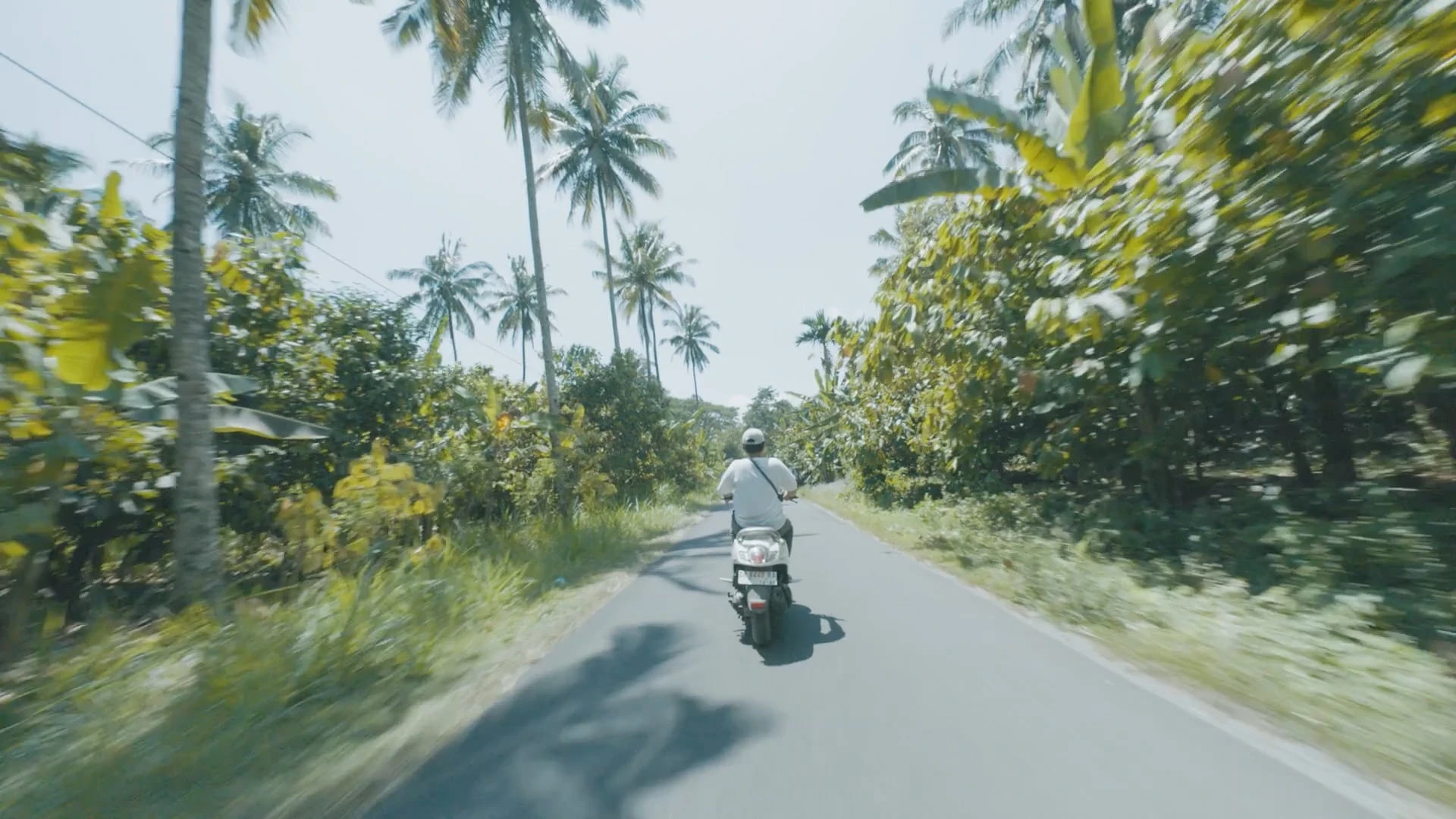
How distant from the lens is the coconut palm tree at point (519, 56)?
12789 millimetres

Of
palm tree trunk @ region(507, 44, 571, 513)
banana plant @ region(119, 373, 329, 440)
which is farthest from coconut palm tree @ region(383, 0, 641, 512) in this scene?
banana plant @ region(119, 373, 329, 440)

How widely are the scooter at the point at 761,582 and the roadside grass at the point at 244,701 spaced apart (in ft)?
5.96

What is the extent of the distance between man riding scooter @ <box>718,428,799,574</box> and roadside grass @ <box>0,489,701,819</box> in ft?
6.86

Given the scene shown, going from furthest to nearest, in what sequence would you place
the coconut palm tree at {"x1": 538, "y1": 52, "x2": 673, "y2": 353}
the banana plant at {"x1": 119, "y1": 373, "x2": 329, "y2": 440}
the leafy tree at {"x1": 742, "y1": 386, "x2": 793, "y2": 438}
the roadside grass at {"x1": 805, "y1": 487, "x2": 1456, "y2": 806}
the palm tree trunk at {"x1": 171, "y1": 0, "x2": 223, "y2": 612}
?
1. the leafy tree at {"x1": 742, "y1": 386, "x2": 793, "y2": 438}
2. the coconut palm tree at {"x1": 538, "y1": 52, "x2": 673, "y2": 353}
3. the banana plant at {"x1": 119, "y1": 373, "x2": 329, "y2": 440}
4. the palm tree trunk at {"x1": 171, "y1": 0, "x2": 223, "y2": 612}
5. the roadside grass at {"x1": 805, "y1": 487, "x2": 1456, "y2": 806}

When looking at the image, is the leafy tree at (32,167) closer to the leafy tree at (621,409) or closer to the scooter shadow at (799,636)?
the scooter shadow at (799,636)

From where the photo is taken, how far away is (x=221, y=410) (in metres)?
6.79

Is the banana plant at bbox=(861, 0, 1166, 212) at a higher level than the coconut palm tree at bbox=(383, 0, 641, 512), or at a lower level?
lower

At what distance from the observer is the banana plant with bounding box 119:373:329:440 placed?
5.95 meters

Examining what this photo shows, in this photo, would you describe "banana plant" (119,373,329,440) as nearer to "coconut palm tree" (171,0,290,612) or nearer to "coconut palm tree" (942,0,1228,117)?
"coconut palm tree" (171,0,290,612)

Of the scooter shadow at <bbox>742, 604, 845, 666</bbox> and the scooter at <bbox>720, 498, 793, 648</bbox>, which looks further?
the scooter at <bbox>720, 498, 793, 648</bbox>

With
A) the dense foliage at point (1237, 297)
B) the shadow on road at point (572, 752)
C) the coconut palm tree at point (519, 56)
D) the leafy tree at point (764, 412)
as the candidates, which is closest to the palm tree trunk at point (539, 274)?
the coconut palm tree at point (519, 56)

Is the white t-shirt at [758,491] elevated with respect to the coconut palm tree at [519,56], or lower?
lower

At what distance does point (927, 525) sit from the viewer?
521 inches

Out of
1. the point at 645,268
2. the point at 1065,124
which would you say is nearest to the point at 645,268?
the point at 645,268
